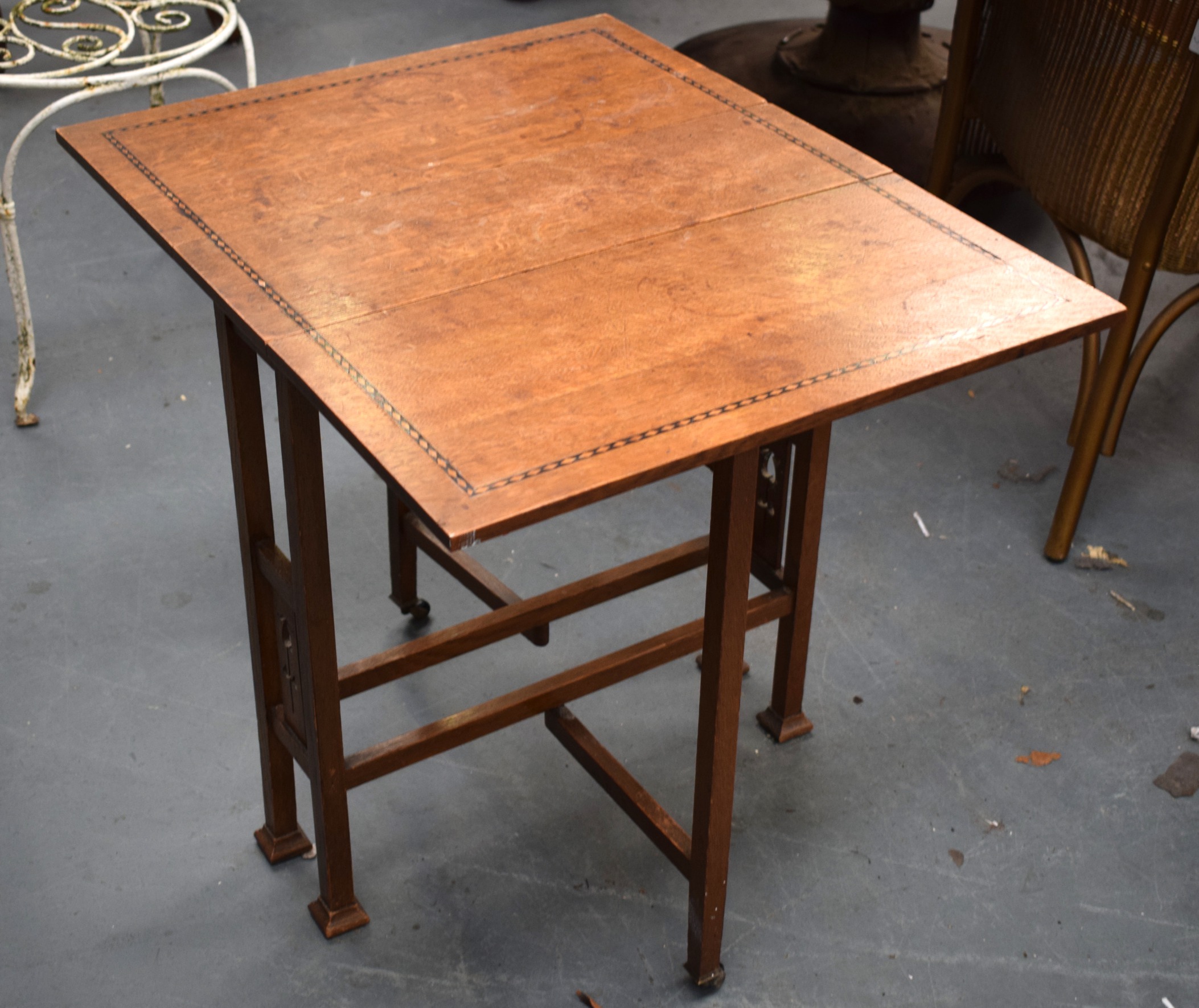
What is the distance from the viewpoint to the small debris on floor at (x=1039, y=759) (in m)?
2.19

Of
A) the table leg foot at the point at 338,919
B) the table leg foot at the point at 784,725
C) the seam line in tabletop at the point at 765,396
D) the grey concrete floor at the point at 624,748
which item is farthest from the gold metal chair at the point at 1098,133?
the table leg foot at the point at 338,919

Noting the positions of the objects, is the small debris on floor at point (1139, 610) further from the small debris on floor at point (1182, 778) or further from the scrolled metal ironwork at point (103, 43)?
the scrolled metal ironwork at point (103, 43)

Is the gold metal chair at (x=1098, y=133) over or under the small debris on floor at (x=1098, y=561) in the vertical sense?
over

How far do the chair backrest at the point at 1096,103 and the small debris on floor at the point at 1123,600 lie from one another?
593 mm

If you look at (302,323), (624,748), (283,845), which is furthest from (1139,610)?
(302,323)

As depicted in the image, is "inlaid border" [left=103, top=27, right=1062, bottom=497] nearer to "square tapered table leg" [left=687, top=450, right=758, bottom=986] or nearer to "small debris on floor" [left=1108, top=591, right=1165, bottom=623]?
Result: "square tapered table leg" [left=687, top=450, right=758, bottom=986]

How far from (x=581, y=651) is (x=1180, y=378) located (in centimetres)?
161

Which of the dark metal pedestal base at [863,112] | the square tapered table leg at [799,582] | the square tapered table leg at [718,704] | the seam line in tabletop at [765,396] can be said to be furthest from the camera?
the dark metal pedestal base at [863,112]

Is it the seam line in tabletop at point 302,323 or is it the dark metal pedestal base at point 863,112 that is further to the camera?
the dark metal pedestal base at point 863,112

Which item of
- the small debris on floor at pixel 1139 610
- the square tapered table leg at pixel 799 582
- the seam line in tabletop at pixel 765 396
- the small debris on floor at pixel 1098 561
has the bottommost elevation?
the small debris on floor at pixel 1139 610

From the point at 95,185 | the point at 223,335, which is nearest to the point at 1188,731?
the point at 223,335

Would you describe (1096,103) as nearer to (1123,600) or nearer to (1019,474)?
(1019,474)

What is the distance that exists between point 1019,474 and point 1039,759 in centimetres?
78

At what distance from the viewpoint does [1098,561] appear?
257 cm
